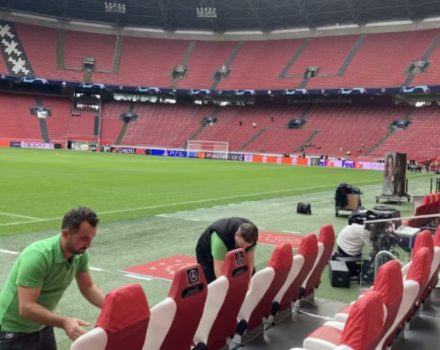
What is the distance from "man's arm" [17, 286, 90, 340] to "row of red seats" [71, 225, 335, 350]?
310 mm

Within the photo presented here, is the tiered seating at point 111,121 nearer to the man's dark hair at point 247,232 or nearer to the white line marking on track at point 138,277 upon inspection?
the white line marking on track at point 138,277

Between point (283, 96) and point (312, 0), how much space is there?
11.9 m

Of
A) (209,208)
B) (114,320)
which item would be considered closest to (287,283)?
(114,320)

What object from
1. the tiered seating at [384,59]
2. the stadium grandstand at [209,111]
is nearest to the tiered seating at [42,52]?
the stadium grandstand at [209,111]

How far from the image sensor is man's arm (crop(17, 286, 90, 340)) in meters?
3.60

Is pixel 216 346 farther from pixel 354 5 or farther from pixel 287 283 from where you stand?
pixel 354 5

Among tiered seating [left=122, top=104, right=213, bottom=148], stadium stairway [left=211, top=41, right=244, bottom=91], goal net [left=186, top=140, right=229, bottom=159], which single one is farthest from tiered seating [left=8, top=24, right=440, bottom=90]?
goal net [left=186, top=140, right=229, bottom=159]

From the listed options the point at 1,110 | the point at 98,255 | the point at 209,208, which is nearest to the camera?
the point at 98,255

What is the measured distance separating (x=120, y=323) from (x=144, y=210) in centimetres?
1320

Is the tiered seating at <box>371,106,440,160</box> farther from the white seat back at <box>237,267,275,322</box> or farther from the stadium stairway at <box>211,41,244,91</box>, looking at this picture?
the white seat back at <box>237,267,275,322</box>

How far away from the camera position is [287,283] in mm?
6133

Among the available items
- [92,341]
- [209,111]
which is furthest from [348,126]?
[92,341]

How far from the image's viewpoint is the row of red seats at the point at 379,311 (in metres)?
3.45

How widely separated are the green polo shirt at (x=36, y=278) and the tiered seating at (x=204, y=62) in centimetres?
6368
